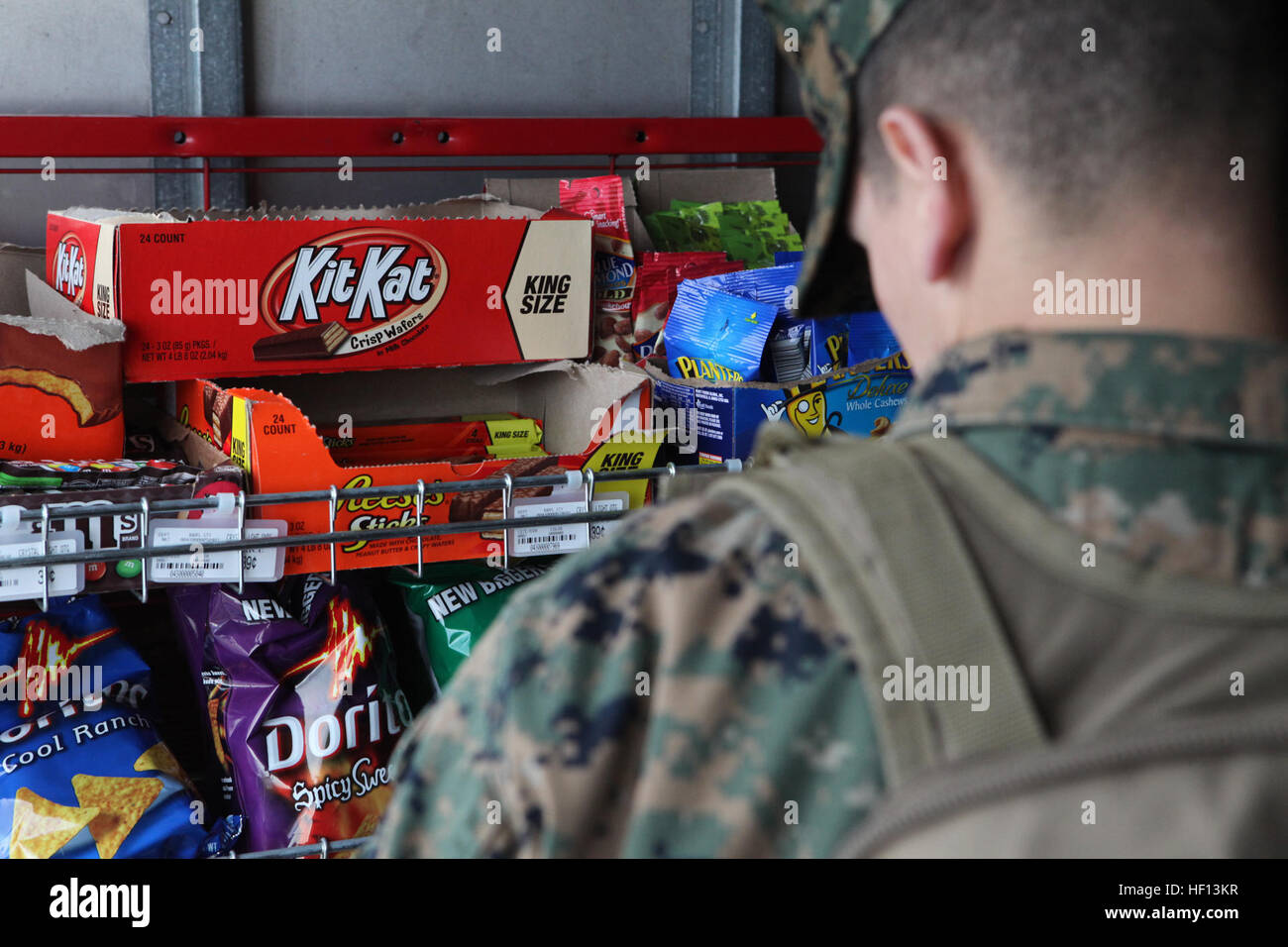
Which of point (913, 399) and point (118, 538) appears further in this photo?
point (118, 538)

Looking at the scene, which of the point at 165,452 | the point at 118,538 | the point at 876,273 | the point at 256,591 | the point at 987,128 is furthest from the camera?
the point at 165,452

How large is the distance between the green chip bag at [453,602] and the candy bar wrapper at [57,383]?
0.51 meters

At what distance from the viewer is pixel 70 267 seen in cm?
189

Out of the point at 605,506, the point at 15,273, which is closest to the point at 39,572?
the point at 605,506

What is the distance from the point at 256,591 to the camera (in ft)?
5.71

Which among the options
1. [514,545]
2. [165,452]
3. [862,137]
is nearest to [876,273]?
[862,137]

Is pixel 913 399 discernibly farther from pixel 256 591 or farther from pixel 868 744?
pixel 256 591

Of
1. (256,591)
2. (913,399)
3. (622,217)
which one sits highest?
(622,217)

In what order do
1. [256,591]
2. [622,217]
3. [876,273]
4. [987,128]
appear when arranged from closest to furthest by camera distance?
1. [987,128]
2. [876,273]
3. [256,591]
4. [622,217]

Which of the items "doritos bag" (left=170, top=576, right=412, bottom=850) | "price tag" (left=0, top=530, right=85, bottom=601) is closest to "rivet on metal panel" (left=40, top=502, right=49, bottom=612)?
"price tag" (left=0, top=530, right=85, bottom=601)

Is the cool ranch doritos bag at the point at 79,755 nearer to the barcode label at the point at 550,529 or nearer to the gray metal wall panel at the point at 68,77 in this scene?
the barcode label at the point at 550,529

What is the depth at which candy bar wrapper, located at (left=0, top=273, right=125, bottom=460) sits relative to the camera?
1.57 m

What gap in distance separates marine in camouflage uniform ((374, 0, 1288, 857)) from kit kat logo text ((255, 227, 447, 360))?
1.29 meters

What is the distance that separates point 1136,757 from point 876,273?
1.09 feet
